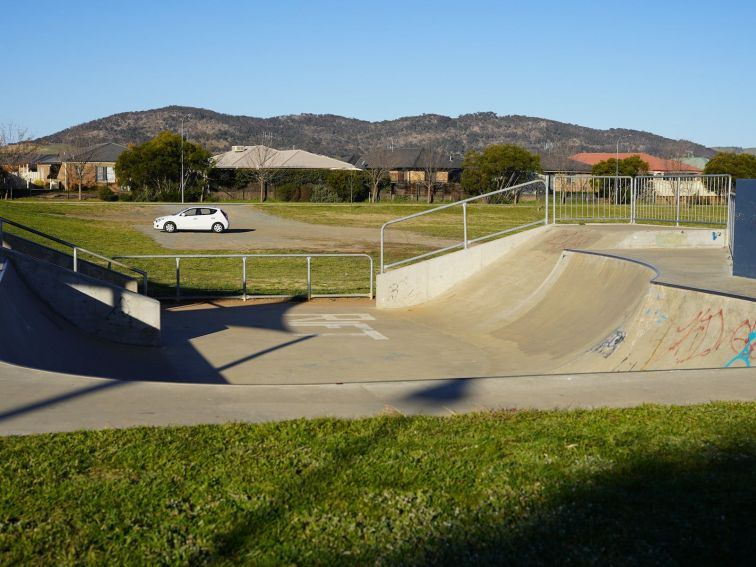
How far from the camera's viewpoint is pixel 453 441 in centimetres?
593

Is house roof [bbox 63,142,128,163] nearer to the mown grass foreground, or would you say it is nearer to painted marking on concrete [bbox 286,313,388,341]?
painted marking on concrete [bbox 286,313,388,341]

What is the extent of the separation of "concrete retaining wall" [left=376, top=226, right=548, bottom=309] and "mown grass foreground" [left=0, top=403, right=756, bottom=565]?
13.2 m

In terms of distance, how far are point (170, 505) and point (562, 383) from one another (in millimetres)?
4322

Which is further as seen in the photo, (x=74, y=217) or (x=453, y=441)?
(x=74, y=217)

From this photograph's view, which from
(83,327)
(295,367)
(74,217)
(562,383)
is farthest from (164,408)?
(74,217)

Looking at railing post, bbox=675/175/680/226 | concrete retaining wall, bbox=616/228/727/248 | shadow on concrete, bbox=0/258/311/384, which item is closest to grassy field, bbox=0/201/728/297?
railing post, bbox=675/175/680/226

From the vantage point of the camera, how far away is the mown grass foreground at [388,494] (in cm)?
424

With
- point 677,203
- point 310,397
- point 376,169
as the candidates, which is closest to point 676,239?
point 677,203

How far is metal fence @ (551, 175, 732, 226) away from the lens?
21234mm

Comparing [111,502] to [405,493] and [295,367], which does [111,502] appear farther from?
[295,367]

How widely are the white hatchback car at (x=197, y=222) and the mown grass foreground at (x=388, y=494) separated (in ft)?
136

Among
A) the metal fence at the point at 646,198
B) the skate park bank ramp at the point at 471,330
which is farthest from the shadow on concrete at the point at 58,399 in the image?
the metal fence at the point at 646,198

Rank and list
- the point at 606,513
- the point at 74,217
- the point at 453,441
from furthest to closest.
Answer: the point at 74,217
the point at 453,441
the point at 606,513

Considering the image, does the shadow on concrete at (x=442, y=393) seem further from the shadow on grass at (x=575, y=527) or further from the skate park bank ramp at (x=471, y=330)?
the skate park bank ramp at (x=471, y=330)
